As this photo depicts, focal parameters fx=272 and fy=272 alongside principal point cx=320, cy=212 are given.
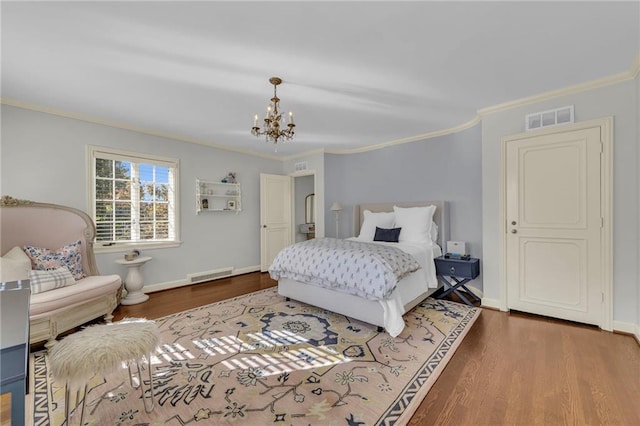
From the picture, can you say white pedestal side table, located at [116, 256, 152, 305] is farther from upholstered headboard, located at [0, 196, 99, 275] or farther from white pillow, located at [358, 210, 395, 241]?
white pillow, located at [358, 210, 395, 241]

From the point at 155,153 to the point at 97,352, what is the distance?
A: 3411 mm

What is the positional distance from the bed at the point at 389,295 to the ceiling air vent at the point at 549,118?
1470mm

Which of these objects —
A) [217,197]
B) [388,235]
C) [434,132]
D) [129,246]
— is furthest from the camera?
[217,197]

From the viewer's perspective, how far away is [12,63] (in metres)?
2.26

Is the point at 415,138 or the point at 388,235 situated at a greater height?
the point at 415,138

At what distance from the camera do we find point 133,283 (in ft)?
11.9

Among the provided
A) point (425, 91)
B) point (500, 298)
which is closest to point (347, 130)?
point (425, 91)

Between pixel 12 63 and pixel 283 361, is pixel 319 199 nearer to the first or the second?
pixel 283 361

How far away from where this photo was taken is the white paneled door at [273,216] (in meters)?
5.39

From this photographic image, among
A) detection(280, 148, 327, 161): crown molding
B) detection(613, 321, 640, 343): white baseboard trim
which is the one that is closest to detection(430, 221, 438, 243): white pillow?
detection(613, 321, 640, 343): white baseboard trim

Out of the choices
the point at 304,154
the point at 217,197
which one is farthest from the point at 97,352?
the point at 304,154

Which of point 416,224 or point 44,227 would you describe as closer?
point 44,227

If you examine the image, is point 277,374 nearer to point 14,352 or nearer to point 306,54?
point 14,352

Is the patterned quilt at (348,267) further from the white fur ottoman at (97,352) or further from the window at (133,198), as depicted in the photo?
the window at (133,198)
